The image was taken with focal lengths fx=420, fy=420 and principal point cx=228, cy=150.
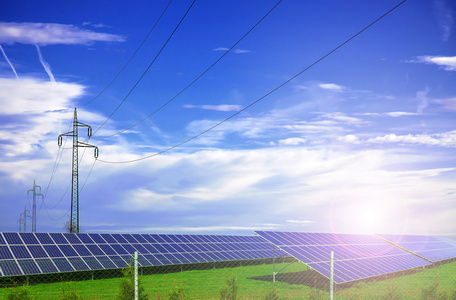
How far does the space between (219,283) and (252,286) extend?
6.82ft

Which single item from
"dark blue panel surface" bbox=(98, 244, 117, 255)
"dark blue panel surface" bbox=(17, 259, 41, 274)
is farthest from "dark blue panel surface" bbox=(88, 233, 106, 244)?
"dark blue panel surface" bbox=(17, 259, 41, 274)

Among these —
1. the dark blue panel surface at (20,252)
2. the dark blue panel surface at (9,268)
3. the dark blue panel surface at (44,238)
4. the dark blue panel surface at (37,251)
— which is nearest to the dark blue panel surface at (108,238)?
the dark blue panel surface at (44,238)

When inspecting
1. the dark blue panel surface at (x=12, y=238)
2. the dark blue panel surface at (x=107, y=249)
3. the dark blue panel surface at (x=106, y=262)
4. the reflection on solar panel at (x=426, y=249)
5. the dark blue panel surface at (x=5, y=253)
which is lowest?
the reflection on solar panel at (x=426, y=249)

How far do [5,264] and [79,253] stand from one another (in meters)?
4.60

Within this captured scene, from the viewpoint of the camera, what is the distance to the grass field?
19.2 metres

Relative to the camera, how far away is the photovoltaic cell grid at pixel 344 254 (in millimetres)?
23797

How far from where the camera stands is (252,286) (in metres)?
23.3

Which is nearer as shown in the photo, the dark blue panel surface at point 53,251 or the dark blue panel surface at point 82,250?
the dark blue panel surface at point 53,251

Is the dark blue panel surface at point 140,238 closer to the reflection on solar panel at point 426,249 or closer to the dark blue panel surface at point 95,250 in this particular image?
the dark blue panel surface at point 95,250

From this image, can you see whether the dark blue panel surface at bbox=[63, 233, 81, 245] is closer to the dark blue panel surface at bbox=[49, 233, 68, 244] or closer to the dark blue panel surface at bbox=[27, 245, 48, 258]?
the dark blue panel surface at bbox=[49, 233, 68, 244]

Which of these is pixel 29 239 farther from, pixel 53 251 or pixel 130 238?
pixel 130 238

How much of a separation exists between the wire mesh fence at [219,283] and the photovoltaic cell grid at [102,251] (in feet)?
1.20

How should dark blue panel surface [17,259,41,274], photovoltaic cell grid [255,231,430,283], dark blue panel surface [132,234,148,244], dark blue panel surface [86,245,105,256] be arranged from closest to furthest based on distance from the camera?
dark blue panel surface [17,259,41,274]
photovoltaic cell grid [255,231,430,283]
dark blue panel surface [86,245,105,256]
dark blue panel surface [132,234,148,244]

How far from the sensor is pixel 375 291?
22438 millimetres
